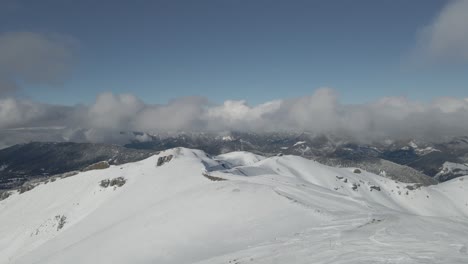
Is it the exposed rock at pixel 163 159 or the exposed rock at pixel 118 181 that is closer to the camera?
the exposed rock at pixel 118 181

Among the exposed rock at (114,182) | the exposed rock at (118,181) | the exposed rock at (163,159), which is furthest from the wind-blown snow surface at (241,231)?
the exposed rock at (163,159)

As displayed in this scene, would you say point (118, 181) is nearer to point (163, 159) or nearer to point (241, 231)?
point (163, 159)

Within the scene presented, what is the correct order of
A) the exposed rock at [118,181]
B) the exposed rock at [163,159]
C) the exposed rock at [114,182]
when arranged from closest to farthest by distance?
the exposed rock at [118,181]
the exposed rock at [114,182]
the exposed rock at [163,159]

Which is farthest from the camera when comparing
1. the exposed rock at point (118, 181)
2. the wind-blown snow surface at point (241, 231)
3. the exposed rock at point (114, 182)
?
the exposed rock at point (114, 182)

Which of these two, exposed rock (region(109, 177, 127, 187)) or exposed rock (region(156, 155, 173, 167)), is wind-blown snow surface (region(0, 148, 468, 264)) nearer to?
exposed rock (region(109, 177, 127, 187))

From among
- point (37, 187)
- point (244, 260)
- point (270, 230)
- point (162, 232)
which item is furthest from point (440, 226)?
point (37, 187)

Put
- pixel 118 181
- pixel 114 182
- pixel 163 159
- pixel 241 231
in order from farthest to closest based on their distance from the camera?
pixel 163 159 → pixel 114 182 → pixel 118 181 → pixel 241 231

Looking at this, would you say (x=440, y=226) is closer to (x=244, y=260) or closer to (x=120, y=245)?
(x=244, y=260)

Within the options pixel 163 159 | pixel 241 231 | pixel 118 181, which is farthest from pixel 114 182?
pixel 241 231

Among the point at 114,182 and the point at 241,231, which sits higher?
the point at 114,182

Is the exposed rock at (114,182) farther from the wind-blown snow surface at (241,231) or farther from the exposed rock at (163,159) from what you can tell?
the exposed rock at (163,159)

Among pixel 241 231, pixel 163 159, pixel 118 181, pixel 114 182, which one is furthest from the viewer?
pixel 163 159
